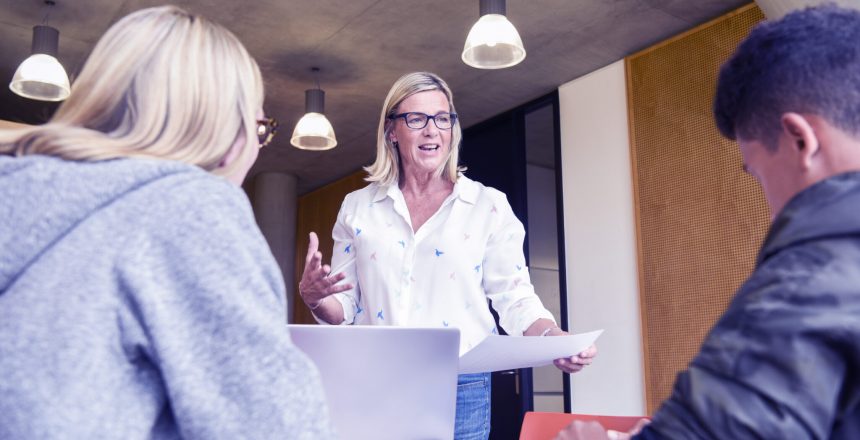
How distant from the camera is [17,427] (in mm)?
666

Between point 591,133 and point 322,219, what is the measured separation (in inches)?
153

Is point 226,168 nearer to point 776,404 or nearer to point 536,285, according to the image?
point 776,404

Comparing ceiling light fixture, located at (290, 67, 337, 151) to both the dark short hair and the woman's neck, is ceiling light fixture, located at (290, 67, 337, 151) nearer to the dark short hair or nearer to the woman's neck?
the woman's neck

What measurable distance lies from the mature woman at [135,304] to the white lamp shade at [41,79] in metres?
3.54

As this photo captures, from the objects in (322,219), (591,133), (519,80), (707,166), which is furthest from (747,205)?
(322,219)

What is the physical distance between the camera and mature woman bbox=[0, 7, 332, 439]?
0.68 m

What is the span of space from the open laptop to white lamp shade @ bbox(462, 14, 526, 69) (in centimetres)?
250

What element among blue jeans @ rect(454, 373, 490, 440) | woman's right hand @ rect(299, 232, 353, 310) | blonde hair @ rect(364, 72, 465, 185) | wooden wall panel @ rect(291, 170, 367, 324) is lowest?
blue jeans @ rect(454, 373, 490, 440)

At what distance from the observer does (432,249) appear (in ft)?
5.81

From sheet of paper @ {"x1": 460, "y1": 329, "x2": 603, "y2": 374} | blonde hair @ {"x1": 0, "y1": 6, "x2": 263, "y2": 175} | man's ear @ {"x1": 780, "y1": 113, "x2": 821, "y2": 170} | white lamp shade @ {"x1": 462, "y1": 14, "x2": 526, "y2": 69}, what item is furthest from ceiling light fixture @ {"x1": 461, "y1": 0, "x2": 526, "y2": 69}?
man's ear @ {"x1": 780, "y1": 113, "x2": 821, "y2": 170}

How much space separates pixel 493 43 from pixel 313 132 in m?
1.76

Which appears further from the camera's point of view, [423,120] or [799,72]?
[423,120]

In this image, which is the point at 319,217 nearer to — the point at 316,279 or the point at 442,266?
the point at 442,266

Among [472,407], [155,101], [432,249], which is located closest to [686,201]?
[432,249]
